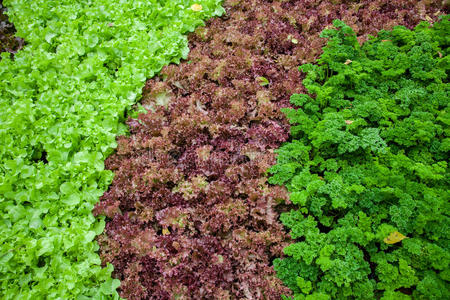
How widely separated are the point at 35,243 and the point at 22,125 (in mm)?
1495

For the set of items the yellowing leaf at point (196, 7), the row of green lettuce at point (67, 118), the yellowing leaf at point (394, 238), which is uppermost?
the yellowing leaf at point (196, 7)

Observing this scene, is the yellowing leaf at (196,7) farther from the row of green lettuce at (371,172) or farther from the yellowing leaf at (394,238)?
the yellowing leaf at (394,238)

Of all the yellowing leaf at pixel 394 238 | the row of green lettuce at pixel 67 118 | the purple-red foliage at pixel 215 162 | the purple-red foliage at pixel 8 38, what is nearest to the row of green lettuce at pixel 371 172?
the yellowing leaf at pixel 394 238

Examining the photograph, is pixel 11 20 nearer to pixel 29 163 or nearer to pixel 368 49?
pixel 29 163

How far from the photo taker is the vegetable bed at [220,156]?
2.74m

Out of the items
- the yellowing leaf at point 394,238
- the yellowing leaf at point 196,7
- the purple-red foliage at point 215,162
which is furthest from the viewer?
the yellowing leaf at point 196,7

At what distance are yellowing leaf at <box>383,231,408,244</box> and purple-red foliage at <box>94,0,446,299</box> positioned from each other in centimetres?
89

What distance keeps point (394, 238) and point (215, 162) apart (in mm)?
1833

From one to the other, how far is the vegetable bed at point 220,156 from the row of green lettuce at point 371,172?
2 cm

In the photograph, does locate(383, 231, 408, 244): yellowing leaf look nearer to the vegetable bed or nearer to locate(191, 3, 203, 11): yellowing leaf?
the vegetable bed

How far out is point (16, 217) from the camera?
3.07 meters

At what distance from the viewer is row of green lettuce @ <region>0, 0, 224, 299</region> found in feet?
9.30

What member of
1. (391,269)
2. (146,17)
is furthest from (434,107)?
(146,17)

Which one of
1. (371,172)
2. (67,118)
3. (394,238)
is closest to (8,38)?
(67,118)
